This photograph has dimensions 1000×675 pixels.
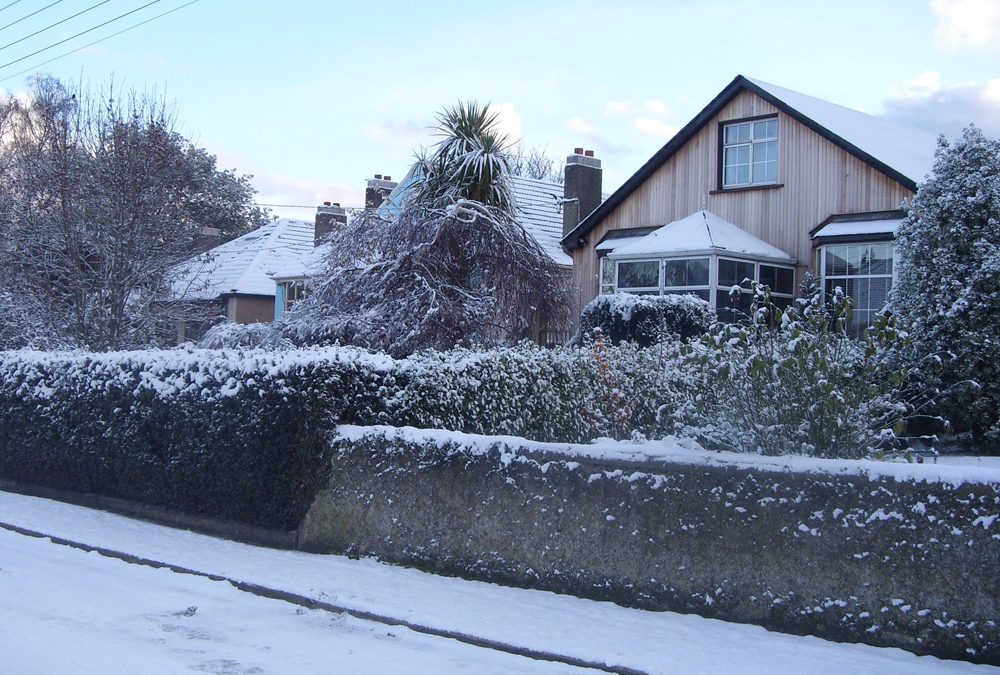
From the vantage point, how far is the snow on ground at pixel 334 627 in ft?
21.8

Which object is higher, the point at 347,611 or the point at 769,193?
the point at 769,193

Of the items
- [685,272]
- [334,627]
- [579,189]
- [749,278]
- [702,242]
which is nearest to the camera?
[334,627]

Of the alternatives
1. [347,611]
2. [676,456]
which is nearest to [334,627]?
[347,611]

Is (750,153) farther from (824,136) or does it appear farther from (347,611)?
(347,611)

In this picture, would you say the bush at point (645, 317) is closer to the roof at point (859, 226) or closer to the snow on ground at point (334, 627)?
the roof at point (859, 226)

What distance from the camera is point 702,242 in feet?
68.4

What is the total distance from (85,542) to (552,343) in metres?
9.65

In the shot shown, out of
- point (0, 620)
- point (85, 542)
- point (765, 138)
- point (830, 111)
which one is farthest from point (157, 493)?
point (830, 111)

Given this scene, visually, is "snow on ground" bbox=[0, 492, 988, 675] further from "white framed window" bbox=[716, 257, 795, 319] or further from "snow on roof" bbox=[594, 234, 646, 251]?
"snow on roof" bbox=[594, 234, 646, 251]

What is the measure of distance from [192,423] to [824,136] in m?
15.2

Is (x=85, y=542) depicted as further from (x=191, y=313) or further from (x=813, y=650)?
(x=191, y=313)

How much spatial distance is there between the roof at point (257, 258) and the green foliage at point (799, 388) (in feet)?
86.2

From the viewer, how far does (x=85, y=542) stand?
1073 cm

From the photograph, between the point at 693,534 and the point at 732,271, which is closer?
the point at 693,534
